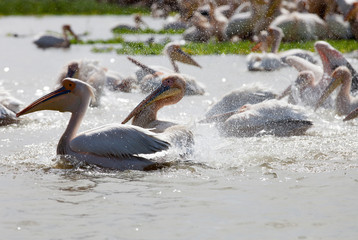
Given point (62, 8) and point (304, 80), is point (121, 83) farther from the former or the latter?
point (62, 8)

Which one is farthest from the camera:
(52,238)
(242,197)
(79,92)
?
(79,92)

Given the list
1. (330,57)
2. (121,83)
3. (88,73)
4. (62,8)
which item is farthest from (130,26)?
(330,57)

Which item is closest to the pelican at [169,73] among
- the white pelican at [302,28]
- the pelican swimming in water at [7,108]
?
the pelican swimming in water at [7,108]

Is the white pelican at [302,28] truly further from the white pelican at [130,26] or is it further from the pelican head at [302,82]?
the pelican head at [302,82]

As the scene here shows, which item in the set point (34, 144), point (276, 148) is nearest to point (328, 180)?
point (276, 148)

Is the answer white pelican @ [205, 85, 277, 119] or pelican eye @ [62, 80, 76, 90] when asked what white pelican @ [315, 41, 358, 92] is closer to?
white pelican @ [205, 85, 277, 119]

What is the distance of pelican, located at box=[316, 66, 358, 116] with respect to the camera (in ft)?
22.6

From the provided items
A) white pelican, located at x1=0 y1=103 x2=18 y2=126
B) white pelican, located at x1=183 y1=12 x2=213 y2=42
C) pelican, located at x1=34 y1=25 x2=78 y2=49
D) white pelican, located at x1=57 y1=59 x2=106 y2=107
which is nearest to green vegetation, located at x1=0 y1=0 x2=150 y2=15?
white pelican, located at x1=183 y1=12 x2=213 y2=42

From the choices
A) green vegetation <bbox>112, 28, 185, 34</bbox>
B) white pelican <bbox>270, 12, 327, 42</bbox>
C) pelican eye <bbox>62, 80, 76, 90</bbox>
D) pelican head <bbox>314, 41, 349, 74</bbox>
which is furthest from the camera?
green vegetation <bbox>112, 28, 185, 34</bbox>

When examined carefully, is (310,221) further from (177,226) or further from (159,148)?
(159,148)

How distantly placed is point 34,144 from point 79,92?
0.83 m

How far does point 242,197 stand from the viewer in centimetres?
396

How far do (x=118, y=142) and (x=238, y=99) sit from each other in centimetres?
221

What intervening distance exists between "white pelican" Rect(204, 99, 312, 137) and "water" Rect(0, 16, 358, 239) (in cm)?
9
